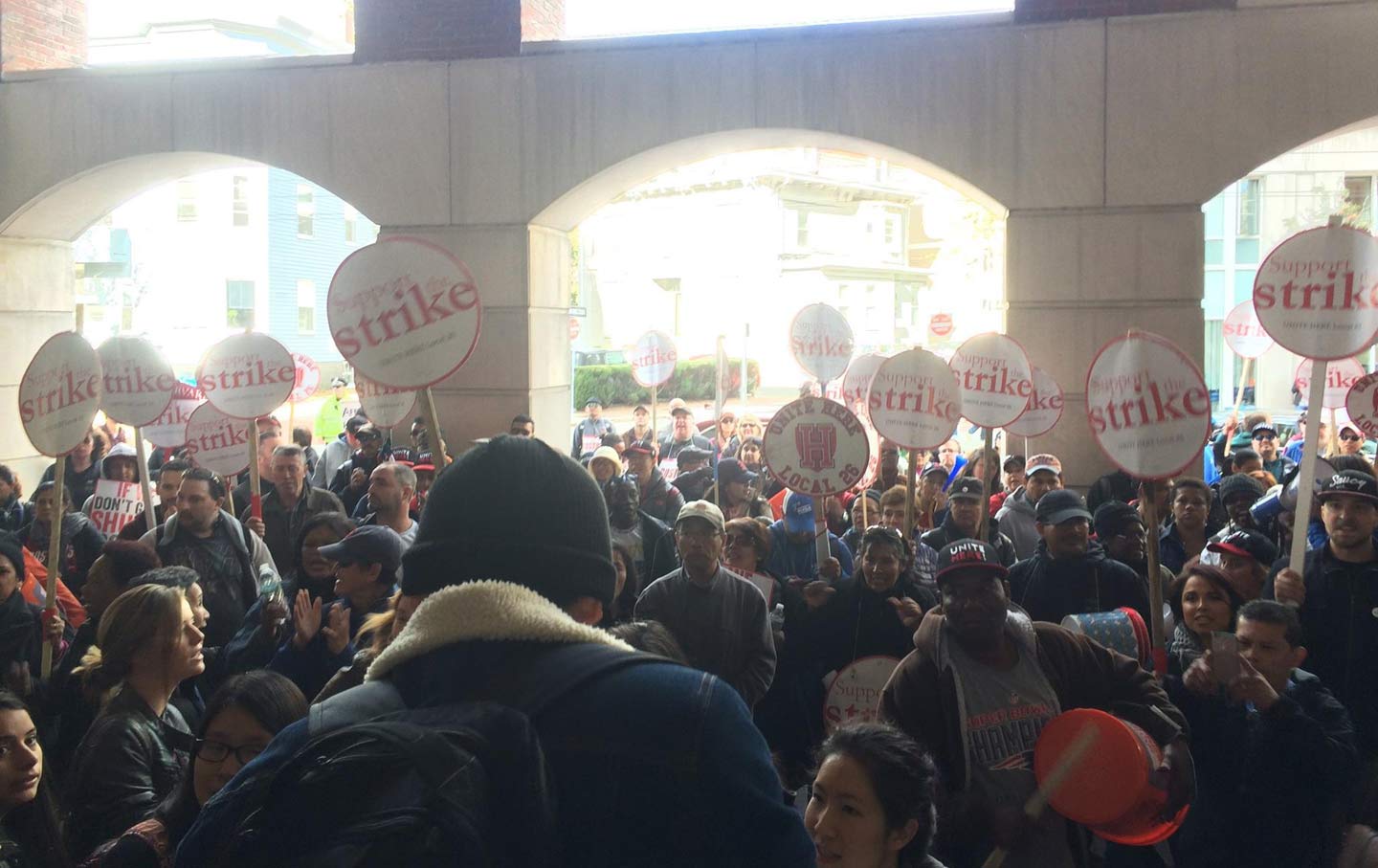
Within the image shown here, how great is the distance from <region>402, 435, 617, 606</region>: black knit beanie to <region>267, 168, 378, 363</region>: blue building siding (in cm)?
4399

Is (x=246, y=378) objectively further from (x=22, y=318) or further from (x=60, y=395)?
(x=22, y=318)

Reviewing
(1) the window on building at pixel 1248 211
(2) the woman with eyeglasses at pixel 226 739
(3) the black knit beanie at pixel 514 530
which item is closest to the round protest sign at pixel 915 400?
(2) the woman with eyeglasses at pixel 226 739

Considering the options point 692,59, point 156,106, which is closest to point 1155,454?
point 692,59

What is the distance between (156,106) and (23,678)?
993 centimetres

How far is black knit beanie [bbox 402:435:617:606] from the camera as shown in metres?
1.85

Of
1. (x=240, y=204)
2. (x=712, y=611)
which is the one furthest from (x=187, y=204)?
(x=712, y=611)

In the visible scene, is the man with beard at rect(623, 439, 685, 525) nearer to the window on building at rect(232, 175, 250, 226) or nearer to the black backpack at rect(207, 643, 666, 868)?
the black backpack at rect(207, 643, 666, 868)

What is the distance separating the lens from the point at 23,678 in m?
5.33

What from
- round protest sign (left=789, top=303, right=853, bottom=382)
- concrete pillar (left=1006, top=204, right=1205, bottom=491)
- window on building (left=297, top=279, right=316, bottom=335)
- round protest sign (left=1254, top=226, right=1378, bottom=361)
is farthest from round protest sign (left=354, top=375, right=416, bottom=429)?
window on building (left=297, top=279, right=316, bottom=335)

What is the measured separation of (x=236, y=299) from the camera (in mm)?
44625

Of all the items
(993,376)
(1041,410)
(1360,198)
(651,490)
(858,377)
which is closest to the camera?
(993,376)

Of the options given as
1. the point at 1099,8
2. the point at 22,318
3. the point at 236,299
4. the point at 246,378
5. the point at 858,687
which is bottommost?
the point at 858,687

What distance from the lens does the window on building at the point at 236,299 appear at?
44438 mm

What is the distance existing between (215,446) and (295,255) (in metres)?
37.3
